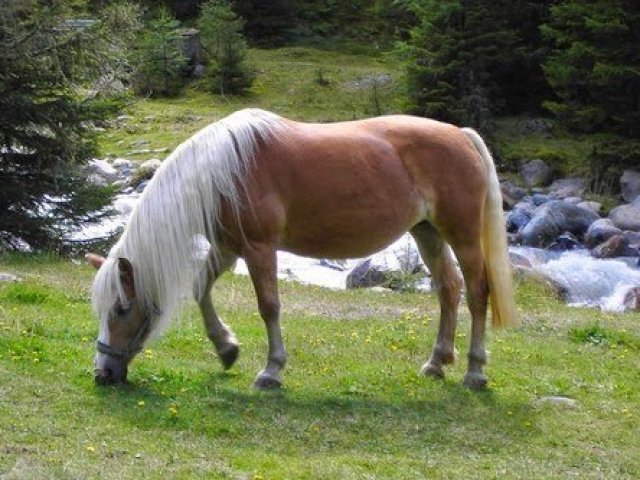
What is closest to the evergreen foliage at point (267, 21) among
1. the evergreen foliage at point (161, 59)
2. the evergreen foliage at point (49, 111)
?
the evergreen foliage at point (161, 59)

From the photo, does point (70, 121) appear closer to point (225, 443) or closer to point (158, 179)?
point (158, 179)

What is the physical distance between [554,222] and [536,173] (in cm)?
601

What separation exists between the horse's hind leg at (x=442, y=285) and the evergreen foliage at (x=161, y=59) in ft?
95.5

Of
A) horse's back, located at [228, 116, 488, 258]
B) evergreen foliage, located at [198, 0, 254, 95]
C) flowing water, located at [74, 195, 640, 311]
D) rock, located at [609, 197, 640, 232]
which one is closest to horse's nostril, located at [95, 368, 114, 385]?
horse's back, located at [228, 116, 488, 258]

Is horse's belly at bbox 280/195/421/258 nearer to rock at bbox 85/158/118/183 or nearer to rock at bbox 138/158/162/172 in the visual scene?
rock at bbox 85/158/118/183

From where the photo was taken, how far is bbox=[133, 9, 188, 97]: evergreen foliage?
37.9 m

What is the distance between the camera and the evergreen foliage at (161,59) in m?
37.9

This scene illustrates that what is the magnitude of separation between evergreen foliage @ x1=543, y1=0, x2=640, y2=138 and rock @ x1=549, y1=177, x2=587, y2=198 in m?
1.73

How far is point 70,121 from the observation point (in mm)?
17875

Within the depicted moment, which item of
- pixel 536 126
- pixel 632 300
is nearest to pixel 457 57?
pixel 536 126

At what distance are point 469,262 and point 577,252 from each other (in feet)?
48.2

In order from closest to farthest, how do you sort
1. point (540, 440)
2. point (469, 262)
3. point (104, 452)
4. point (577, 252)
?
point (104, 452), point (540, 440), point (469, 262), point (577, 252)

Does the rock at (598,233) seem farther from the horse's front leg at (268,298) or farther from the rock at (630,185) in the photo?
the horse's front leg at (268,298)

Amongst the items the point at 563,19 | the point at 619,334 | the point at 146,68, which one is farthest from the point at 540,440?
the point at 146,68
